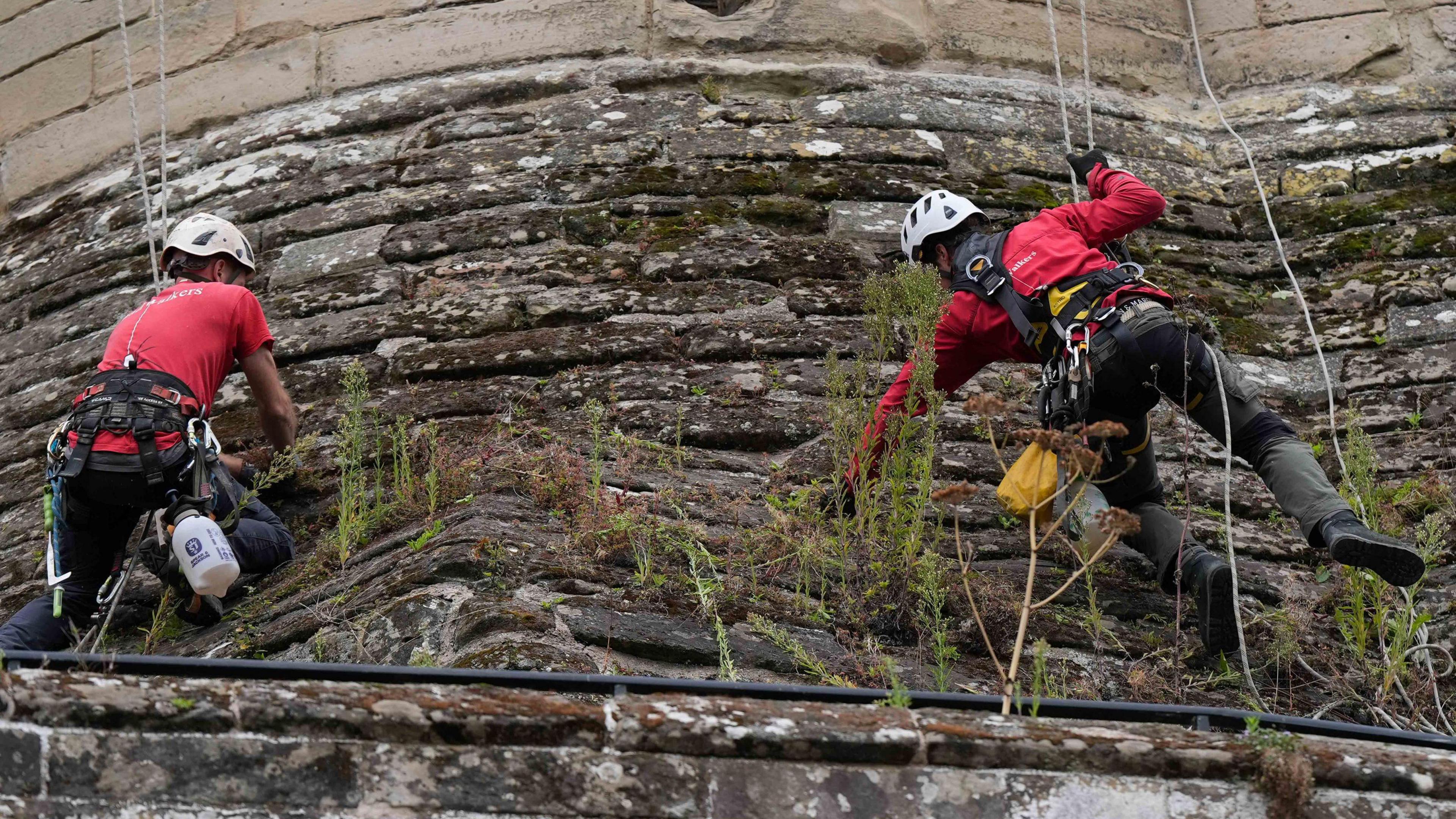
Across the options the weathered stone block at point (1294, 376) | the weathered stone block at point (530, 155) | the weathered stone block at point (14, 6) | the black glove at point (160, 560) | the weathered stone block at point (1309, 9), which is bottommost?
the weathered stone block at point (1294, 376)

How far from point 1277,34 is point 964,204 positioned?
362cm

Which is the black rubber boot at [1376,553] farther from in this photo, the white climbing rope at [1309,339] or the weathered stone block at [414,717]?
the weathered stone block at [414,717]

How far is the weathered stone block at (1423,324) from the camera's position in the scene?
571cm

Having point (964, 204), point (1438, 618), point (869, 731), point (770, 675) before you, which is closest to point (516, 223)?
point (964, 204)

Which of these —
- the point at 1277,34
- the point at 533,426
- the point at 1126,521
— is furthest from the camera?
the point at 1277,34

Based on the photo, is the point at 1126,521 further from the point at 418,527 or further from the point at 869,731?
the point at 418,527

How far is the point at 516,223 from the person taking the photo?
19.9 ft

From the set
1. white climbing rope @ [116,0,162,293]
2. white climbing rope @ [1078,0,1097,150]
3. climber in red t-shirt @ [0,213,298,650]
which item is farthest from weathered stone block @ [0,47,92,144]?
white climbing rope @ [1078,0,1097,150]

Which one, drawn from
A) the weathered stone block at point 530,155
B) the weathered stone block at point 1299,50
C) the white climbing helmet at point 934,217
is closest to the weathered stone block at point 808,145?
the weathered stone block at point 530,155

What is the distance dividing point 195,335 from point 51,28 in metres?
4.13

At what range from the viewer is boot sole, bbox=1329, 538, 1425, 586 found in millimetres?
3816

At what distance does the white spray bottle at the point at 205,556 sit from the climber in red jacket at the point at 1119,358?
4.96 ft

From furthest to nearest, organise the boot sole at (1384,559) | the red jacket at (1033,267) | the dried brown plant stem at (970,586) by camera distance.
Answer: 1. the red jacket at (1033,267)
2. the boot sole at (1384,559)
3. the dried brown plant stem at (970,586)

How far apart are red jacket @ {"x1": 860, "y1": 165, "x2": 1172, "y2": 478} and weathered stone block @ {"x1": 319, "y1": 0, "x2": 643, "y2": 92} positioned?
2.74 metres
